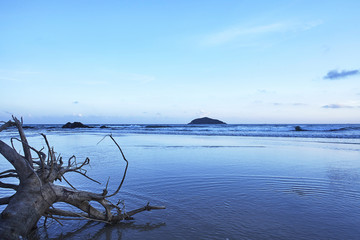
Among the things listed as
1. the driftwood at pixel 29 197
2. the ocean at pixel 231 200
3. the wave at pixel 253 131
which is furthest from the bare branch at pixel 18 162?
the wave at pixel 253 131

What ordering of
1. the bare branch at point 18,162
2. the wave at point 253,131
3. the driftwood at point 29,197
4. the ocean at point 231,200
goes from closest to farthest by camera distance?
the driftwood at point 29,197
the bare branch at point 18,162
the ocean at point 231,200
the wave at point 253,131

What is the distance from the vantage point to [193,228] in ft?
11.8

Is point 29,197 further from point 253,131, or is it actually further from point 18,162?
point 253,131

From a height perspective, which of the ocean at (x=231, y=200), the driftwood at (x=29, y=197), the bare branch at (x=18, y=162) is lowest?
the ocean at (x=231, y=200)

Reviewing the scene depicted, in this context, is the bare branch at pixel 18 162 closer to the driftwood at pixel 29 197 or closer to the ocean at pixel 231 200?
the driftwood at pixel 29 197

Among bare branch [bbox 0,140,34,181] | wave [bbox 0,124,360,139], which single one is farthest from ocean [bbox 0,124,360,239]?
wave [bbox 0,124,360,139]

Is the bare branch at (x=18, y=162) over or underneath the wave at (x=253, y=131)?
over

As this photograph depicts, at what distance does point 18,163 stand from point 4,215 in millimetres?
665

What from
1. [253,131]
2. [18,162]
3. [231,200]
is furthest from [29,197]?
[253,131]

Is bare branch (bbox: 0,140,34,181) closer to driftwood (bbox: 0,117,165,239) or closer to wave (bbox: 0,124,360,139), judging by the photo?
driftwood (bbox: 0,117,165,239)

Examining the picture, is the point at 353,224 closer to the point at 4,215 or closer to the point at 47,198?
the point at 47,198

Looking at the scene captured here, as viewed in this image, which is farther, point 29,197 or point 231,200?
point 231,200

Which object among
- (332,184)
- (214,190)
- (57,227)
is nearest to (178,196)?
(214,190)

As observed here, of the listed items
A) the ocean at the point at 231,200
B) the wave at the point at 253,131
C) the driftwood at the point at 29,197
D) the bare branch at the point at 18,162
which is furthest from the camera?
the wave at the point at 253,131
